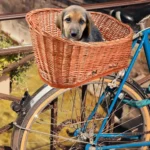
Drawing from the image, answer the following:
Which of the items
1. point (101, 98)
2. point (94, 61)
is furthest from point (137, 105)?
point (94, 61)

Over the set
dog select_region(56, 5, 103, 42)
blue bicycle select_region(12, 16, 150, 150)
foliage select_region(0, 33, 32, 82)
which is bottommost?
blue bicycle select_region(12, 16, 150, 150)

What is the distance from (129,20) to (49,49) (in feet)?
2.65

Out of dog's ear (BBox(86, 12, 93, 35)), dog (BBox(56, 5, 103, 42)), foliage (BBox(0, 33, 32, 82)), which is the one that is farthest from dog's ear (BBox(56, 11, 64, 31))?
foliage (BBox(0, 33, 32, 82))

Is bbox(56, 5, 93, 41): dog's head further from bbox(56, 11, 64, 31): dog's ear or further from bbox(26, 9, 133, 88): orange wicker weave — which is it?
bbox(26, 9, 133, 88): orange wicker weave

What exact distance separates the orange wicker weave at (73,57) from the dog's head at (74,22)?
0.25 m

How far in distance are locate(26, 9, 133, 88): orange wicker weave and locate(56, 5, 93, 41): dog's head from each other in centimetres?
25

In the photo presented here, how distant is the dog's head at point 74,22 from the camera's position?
8.52 ft

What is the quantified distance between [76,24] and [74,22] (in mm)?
26

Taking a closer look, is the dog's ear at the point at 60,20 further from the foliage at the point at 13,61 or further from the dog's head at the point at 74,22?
the foliage at the point at 13,61

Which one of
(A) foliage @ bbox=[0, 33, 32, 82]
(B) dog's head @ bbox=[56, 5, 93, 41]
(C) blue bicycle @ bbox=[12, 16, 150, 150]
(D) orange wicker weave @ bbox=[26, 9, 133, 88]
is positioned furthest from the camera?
(A) foliage @ bbox=[0, 33, 32, 82]

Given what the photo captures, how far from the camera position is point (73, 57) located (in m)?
2.26

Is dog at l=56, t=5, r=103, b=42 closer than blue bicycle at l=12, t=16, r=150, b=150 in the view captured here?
Yes

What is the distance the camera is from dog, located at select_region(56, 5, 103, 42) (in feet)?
8.53

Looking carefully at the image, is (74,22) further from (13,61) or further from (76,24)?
(13,61)
